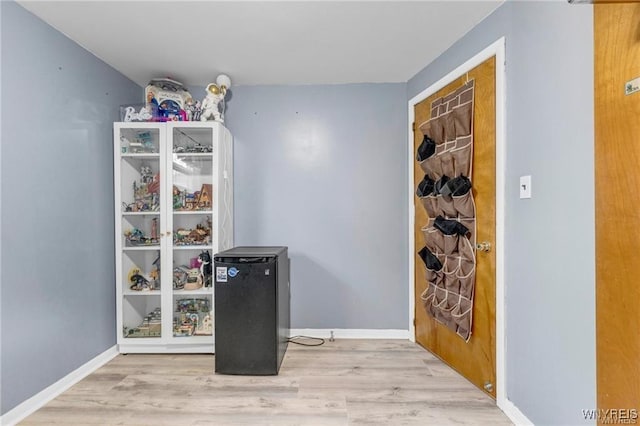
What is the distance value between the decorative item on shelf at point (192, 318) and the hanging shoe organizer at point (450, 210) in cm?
187

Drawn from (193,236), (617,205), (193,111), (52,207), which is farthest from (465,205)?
(52,207)

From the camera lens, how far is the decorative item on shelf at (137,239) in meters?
2.63

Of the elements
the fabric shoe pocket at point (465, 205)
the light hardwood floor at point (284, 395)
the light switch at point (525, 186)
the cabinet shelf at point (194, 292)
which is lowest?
the light hardwood floor at point (284, 395)

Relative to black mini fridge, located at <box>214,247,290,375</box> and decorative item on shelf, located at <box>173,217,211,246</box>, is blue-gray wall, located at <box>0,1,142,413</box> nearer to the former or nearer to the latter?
decorative item on shelf, located at <box>173,217,211,246</box>

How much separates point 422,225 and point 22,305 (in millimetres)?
2777

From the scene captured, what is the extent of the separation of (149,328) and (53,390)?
74 cm

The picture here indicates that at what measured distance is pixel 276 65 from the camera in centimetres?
254

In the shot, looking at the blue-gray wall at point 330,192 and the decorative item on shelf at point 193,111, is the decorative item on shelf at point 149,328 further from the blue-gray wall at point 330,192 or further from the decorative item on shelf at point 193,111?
the decorative item on shelf at point 193,111

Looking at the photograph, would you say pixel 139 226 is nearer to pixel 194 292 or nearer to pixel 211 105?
pixel 194 292

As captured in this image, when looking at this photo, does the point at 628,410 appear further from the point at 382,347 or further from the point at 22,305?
the point at 22,305

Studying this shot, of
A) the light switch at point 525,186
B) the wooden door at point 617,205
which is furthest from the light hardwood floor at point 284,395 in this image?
the light switch at point 525,186

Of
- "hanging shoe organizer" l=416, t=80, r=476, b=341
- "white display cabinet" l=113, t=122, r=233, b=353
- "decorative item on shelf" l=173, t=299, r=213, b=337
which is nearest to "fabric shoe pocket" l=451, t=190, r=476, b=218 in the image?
"hanging shoe organizer" l=416, t=80, r=476, b=341

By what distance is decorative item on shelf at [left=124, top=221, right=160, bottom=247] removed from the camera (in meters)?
2.63

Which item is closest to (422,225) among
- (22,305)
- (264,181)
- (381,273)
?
(381,273)
